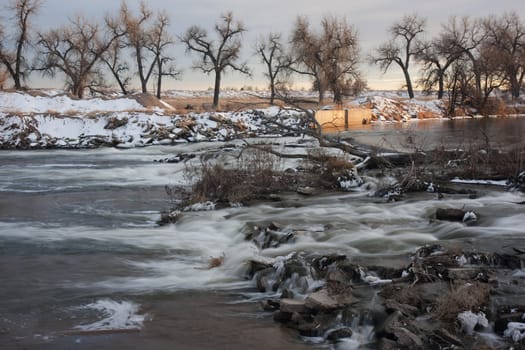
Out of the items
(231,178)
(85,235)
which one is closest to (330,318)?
(85,235)

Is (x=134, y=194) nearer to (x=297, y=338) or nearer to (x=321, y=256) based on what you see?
(x=321, y=256)

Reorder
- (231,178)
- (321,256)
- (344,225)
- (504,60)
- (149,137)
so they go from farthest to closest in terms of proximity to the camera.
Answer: (504,60), (149,137), (231,178), (344,225), (321,256)

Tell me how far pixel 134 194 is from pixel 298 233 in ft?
25.1

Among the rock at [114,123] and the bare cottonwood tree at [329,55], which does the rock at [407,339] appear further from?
the bare cottonwood tree at [329,55]

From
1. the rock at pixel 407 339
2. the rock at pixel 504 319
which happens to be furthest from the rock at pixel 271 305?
the rock at pixel 504 319

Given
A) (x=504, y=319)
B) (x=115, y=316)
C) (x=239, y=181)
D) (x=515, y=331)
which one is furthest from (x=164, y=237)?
(x=515, y=331)

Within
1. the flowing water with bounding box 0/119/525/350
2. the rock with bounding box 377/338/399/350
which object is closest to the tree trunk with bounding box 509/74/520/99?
the flowing water with bounding box 0/119/525/350

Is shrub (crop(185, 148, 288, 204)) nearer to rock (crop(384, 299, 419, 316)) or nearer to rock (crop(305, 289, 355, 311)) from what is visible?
rock (crop(305, 289, 355, 311))

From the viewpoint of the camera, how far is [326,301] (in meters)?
6.38

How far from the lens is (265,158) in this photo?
1478cm

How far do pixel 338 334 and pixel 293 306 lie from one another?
2.47ft

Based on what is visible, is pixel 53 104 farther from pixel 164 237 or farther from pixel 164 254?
pixel 164 254

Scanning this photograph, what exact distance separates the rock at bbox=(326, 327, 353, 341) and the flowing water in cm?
10

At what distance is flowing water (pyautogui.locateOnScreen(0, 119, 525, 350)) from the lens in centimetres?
607
